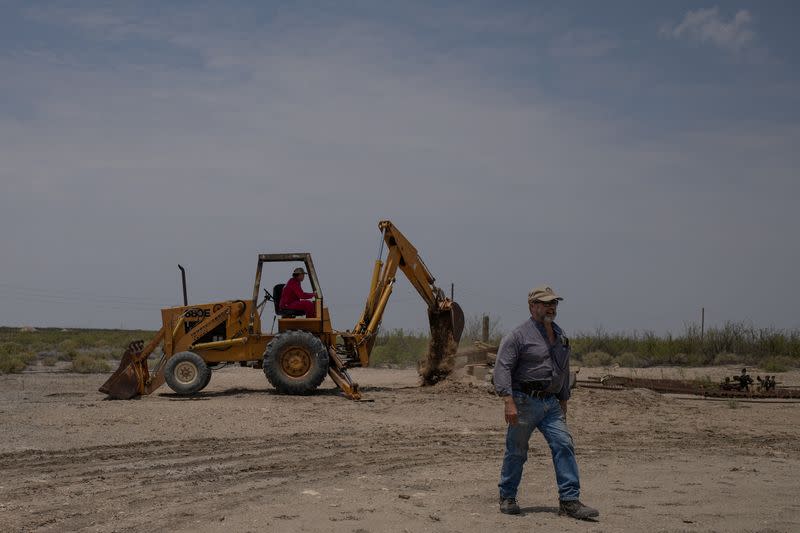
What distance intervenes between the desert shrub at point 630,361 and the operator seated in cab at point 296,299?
16.1 metres

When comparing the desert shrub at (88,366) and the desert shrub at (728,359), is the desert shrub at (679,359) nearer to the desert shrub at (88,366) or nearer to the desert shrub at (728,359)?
the desert shrub at (728,359)

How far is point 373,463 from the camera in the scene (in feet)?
37.3

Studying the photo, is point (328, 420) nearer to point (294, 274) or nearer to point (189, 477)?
point (294, 274)

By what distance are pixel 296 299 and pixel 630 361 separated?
17.3 m

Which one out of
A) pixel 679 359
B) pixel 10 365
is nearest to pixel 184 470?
pixel 10 365

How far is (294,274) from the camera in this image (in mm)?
18828

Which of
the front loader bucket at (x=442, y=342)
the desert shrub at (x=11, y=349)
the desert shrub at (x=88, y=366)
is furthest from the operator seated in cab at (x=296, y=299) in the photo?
the desert shrub at (x=11, y=349)

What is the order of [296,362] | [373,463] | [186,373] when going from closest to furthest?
[373,463]
[296,362]
[186,373]

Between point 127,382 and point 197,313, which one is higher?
point 197,313

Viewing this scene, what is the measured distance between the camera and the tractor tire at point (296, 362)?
18422 millimetres

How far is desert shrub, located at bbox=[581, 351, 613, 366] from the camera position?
33.1 m

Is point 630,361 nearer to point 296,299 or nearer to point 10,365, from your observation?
point 296,299

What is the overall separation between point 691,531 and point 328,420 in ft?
27.7

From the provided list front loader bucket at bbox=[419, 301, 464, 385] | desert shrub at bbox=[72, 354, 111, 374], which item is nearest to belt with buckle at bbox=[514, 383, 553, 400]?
front loader bucket at bbox=[419, 301, 464, 385]
